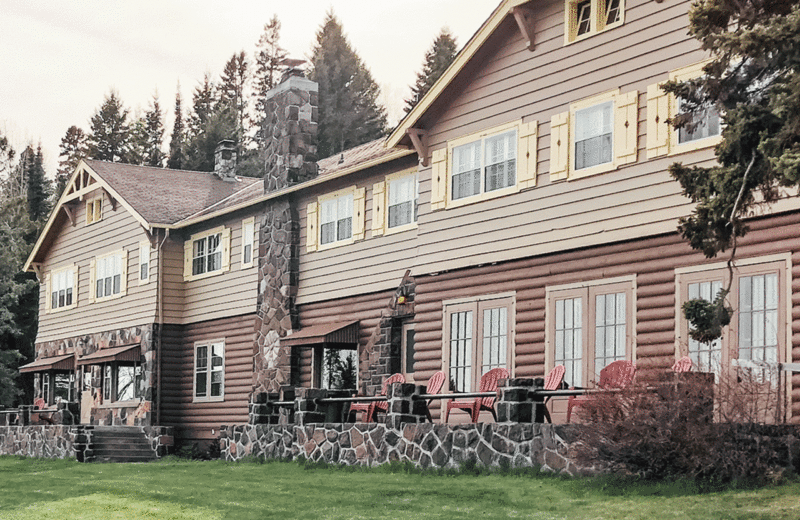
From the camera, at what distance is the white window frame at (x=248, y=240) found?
1159 inches

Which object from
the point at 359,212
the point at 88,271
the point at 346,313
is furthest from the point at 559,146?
the point at 88,271

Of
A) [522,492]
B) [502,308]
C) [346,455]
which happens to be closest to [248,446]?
[346,455]

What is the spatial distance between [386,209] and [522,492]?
12.4 meters

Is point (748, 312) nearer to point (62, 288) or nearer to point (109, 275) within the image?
point (109, 275)

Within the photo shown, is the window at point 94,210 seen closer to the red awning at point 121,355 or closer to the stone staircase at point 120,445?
the red awning at point 121,355

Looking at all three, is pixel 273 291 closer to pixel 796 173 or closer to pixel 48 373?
pixel 48 373

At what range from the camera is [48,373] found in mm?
37781

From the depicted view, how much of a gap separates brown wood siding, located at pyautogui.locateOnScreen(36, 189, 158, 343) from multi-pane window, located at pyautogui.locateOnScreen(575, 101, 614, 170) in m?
17.4

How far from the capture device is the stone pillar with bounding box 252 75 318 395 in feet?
90.1

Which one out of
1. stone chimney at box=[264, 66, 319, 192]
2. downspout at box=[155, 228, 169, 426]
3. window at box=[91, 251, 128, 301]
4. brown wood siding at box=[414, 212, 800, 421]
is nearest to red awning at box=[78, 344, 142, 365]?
downspout at box=[155, 228, 169, 426]

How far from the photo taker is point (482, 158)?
1978cm

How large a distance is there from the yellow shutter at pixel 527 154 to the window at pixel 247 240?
39.1 feet

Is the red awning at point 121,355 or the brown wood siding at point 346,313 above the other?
the brown wood siding at point 346,313

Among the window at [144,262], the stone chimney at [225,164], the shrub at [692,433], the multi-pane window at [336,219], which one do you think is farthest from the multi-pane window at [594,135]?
the stone chimney at [225,164]
